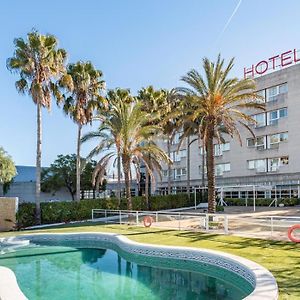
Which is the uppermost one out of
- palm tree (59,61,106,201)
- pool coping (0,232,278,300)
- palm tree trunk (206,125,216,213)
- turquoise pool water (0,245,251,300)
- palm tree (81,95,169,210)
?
palm tree (59,61,106,201)

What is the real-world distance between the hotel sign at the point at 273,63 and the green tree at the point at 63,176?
25224 millimetres

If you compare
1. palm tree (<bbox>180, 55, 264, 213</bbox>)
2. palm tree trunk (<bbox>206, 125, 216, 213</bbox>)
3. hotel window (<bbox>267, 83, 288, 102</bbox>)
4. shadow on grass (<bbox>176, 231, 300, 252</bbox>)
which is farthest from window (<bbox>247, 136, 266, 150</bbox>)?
shadow on grass (<bbox>176, 231, 300, 252</bbox>)

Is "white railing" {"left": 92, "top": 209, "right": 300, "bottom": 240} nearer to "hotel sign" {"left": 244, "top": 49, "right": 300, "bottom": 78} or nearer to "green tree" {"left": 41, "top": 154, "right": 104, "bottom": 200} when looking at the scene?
"green tree" {"left": 41, "top": 154, "right": 104, "bottom": 200}

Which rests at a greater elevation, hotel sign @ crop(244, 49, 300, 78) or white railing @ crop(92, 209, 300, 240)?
hotel sign @ crop(244, 49, 300, 78)

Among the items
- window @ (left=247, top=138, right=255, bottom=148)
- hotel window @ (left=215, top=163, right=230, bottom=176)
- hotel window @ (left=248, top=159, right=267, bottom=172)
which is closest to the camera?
hotel window @ (left=248, top=159, right=267, bottom=172)

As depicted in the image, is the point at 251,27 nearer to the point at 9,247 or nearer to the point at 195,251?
the point at 195,251

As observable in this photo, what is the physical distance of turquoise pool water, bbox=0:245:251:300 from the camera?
11.4 metres

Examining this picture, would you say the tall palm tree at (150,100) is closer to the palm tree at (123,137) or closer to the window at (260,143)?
the palm tree at (123,137)

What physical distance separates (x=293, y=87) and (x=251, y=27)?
99.2 feet

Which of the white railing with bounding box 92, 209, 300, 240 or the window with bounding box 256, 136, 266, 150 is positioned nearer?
the white railing with bounding box 92, 209, 300, 240

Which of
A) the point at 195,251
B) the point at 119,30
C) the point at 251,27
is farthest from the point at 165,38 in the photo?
the point at 195,251

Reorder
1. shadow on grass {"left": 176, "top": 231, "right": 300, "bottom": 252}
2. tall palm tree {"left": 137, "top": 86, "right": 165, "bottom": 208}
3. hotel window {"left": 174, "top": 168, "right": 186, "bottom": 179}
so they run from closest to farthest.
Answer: shadow on grass {"left": 176, "top": 231, "right": 300, "bottom": 252}, tall palm tree {"left": 137, "top": 86, "right": 165, "bottom": 208}, hotel window {"left": 174, "top": 168, "right": 186, "bottom": 179}

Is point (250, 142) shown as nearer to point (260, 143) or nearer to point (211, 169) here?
point (260, 143)

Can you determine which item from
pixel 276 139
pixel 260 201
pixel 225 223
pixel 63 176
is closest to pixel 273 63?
pixel 276 139
